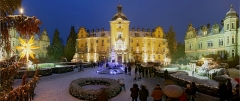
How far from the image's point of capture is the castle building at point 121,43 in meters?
59.9

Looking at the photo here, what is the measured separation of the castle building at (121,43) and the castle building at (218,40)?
1329cm

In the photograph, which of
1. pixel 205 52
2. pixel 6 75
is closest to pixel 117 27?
pixel 205 52

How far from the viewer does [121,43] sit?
59000mm

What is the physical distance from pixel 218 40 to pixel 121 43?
101 feet

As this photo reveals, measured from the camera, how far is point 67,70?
30125 millimetres

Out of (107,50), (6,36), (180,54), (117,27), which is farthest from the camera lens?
(107,50)

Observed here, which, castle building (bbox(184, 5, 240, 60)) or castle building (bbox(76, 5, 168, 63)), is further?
castle building (bbox(76, 5, 168, 63))

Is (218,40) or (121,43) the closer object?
(218,40)

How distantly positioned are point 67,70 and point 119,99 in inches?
795

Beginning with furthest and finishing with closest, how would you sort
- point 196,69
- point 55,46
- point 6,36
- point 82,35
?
point 82,35
point 55,46
point 196,69
point 6,36

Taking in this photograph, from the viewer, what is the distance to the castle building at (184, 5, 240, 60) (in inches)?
1489

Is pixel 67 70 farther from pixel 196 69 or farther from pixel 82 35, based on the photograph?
pixel 82 35

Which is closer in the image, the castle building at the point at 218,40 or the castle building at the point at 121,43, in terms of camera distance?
the castle building at the point at 218,40

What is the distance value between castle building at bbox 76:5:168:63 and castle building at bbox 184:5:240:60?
13.3 metres
